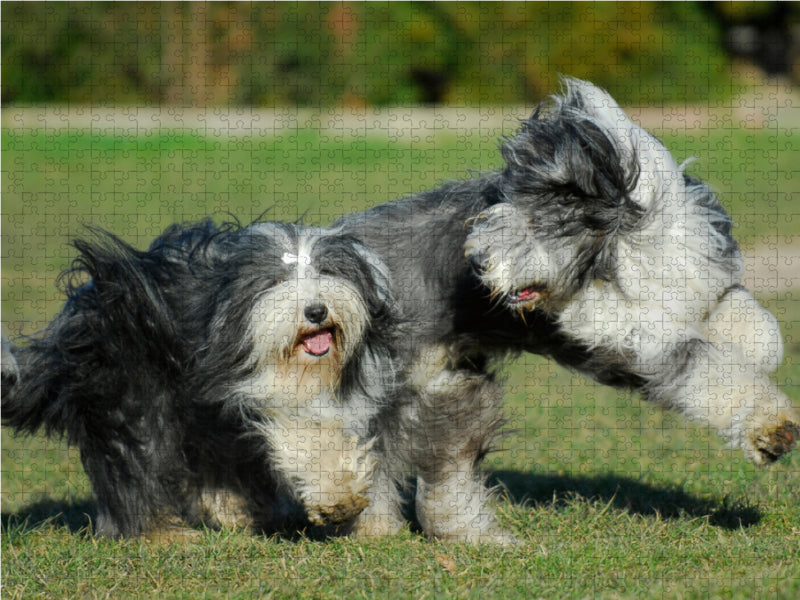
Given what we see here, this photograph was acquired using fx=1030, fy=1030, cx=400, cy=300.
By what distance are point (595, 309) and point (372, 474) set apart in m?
1.10

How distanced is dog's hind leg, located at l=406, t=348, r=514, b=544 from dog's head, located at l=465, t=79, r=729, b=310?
2.00ft

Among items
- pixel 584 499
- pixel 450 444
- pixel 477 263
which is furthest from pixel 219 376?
pixel 584 499

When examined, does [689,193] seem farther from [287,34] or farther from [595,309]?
[287,34]

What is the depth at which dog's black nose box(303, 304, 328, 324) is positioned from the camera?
153 inches

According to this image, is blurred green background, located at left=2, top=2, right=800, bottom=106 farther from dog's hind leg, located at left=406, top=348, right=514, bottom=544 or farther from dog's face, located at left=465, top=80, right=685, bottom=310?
dog's face, located at left=465, top=80, right=685, bottom=310

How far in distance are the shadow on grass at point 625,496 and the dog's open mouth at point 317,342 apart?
129 cm

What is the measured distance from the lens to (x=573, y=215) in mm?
3779

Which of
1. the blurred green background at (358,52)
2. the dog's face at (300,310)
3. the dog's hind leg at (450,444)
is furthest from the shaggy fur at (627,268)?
the blurred green background at (358,52)

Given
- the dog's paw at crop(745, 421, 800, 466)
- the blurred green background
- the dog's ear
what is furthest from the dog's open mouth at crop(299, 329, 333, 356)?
the blurred green background

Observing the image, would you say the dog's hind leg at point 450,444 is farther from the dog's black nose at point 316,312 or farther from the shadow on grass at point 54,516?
the shadow on grass at point 54,516

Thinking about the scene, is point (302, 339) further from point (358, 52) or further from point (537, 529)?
point (358, 52)

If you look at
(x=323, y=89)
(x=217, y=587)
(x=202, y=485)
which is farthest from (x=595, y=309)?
(x=323, y=89)

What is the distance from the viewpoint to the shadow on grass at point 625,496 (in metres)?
4.48

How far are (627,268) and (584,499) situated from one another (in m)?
1.49
